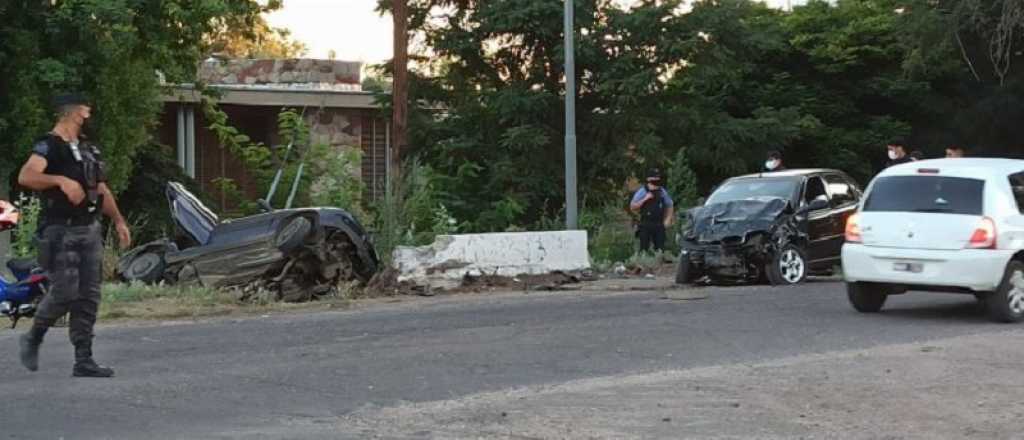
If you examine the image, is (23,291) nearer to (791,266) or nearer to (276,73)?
(791,266)

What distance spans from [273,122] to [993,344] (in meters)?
23.9

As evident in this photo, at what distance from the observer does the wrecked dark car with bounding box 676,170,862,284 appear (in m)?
18.7

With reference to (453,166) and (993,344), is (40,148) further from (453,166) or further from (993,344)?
(453,166)

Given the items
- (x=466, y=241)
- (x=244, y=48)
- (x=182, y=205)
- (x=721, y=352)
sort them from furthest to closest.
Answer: (x=244, y=48), (x=466, y=241), (x=182, y=205), (x=721, y=352)

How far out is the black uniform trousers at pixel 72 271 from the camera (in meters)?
9.20

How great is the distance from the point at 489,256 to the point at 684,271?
266cm

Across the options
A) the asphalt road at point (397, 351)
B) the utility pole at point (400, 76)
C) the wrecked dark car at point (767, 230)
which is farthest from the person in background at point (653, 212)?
the utility pole at point (400, 76)

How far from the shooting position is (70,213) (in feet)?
30.3

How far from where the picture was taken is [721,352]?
38.9ft

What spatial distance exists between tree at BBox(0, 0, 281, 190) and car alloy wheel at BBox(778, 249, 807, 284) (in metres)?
10.7

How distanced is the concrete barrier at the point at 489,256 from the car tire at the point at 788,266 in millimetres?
3059

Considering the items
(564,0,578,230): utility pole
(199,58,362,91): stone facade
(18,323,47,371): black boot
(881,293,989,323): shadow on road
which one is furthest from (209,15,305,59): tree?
(18,323,47,371): black boot

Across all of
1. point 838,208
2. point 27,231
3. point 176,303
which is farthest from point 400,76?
point 176,303

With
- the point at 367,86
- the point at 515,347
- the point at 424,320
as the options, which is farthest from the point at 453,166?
the point at 515,347
